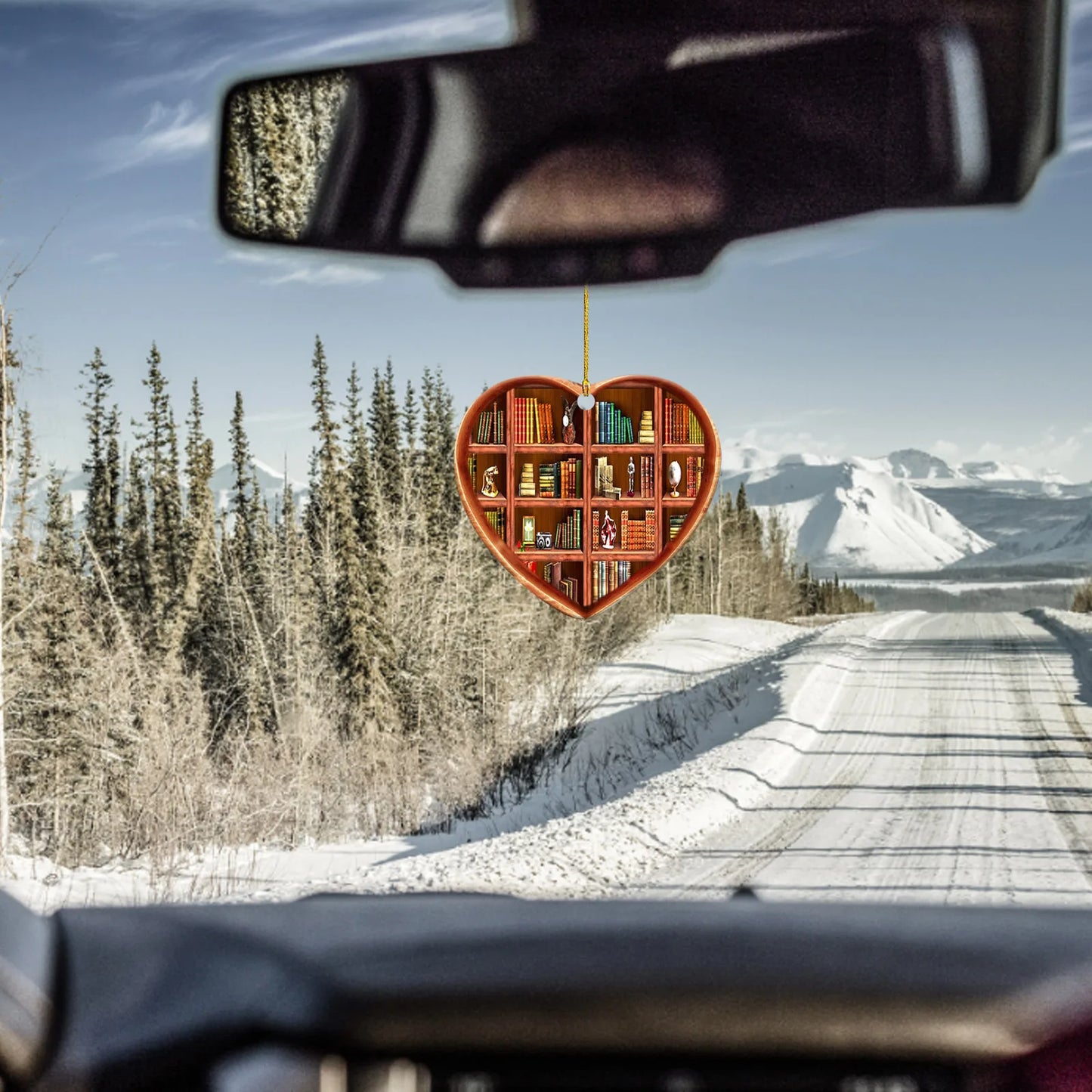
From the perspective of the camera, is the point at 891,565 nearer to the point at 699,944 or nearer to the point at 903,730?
the point at 903,730

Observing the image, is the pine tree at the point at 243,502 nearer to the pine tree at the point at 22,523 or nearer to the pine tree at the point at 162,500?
the pine tree at the point at 162,500

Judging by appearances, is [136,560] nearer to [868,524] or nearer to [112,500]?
[112,500]

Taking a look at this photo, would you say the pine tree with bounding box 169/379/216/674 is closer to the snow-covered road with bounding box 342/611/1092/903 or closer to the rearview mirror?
the snow-covered road with bounding box 342/611/1092/903

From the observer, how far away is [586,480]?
3.54 metres

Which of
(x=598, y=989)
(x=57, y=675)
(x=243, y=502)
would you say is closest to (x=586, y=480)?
(x=598, y=989)

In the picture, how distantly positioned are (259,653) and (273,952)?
23922 millimetres

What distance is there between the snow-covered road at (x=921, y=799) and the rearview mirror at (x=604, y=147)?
707 mm

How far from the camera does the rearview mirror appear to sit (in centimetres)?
106

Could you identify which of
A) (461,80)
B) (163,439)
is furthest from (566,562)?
(163,439)

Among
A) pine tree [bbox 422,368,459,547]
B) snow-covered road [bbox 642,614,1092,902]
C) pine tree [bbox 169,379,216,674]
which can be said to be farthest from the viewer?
pine tree [bbox 169,379,216,674]

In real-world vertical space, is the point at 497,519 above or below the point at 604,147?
below

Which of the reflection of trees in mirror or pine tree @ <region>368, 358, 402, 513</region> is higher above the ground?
pine tree @ <region>368, 358, 402, 513</region>

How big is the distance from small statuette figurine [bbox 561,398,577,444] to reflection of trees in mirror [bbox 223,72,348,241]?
92.5 inches

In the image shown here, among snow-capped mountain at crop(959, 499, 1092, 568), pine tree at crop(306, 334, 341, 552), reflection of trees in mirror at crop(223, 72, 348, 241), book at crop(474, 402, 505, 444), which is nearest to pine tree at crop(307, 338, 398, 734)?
pine tree at crop(306, 334, 341, 552)
